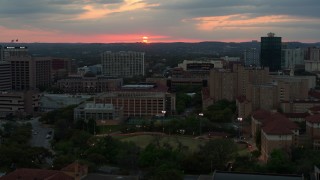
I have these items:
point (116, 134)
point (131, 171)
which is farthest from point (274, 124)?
point (116, 134)

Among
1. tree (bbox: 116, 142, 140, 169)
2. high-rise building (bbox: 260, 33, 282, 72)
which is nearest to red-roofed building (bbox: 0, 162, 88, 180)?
tree (bbox: 116, 142, 140, 169)

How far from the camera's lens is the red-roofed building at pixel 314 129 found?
25569 mm

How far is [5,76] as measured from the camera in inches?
2045

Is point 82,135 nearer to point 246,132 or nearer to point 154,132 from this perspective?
point 154,132

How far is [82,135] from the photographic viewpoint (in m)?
26.2

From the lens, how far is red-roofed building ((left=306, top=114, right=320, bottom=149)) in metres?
Result: 25.6

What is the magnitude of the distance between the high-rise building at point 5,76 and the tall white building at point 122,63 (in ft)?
69.9

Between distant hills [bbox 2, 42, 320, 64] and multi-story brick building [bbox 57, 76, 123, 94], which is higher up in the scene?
distant hills [bbox 2, 42, 320, 64]

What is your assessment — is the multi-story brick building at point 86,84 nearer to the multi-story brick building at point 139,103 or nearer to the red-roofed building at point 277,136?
the multi-story brick building at point 139,103

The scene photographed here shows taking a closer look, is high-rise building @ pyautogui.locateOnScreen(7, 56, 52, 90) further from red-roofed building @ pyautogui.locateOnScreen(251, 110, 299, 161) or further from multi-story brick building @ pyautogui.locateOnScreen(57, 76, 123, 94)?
red-roofed building @ pyautogui.locateOnScreen(251, 110, 299, 161)

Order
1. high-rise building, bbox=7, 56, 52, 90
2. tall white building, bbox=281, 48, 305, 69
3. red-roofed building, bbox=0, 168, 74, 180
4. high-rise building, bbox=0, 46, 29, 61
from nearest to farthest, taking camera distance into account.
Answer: red-roofed building, bbox=0, 168, 74, 180, high-rise building, bbox=7, 56, 52, 90, high-rise building, bbox=0, 46, 29, 61, tall white building, bbox=281, 48, 305, 69

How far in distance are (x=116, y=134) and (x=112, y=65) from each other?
4243cm

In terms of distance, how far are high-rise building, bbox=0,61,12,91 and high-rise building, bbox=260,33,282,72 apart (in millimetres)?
29265

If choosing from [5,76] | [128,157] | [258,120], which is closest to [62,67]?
[5,76]
